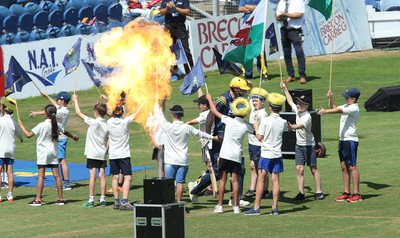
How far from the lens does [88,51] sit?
32.1 metres

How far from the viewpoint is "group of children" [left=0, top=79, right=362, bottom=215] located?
59.9 feet

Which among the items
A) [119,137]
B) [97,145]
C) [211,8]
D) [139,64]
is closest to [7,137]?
[97,145]

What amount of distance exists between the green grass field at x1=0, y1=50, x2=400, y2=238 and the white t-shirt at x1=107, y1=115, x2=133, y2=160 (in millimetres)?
988

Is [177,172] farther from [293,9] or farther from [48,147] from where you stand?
[293,9]

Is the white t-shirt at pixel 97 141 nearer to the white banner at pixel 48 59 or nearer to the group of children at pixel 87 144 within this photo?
the group of children at pixel 87 144

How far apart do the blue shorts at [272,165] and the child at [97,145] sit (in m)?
3.07

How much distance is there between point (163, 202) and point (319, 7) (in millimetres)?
7071

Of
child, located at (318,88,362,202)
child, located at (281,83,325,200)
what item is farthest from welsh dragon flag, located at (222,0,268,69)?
child, located at (318,88,362,202)

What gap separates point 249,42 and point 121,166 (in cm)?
314

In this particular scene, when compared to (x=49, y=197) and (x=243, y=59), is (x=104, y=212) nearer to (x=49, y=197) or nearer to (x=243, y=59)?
(x=49, y=197)

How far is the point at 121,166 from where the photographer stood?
19297 millimetres

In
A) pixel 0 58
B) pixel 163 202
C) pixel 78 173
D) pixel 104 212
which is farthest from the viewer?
pixel 0 58

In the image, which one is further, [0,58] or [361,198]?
[0,58]

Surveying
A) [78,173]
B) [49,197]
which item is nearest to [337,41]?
[78,173]
